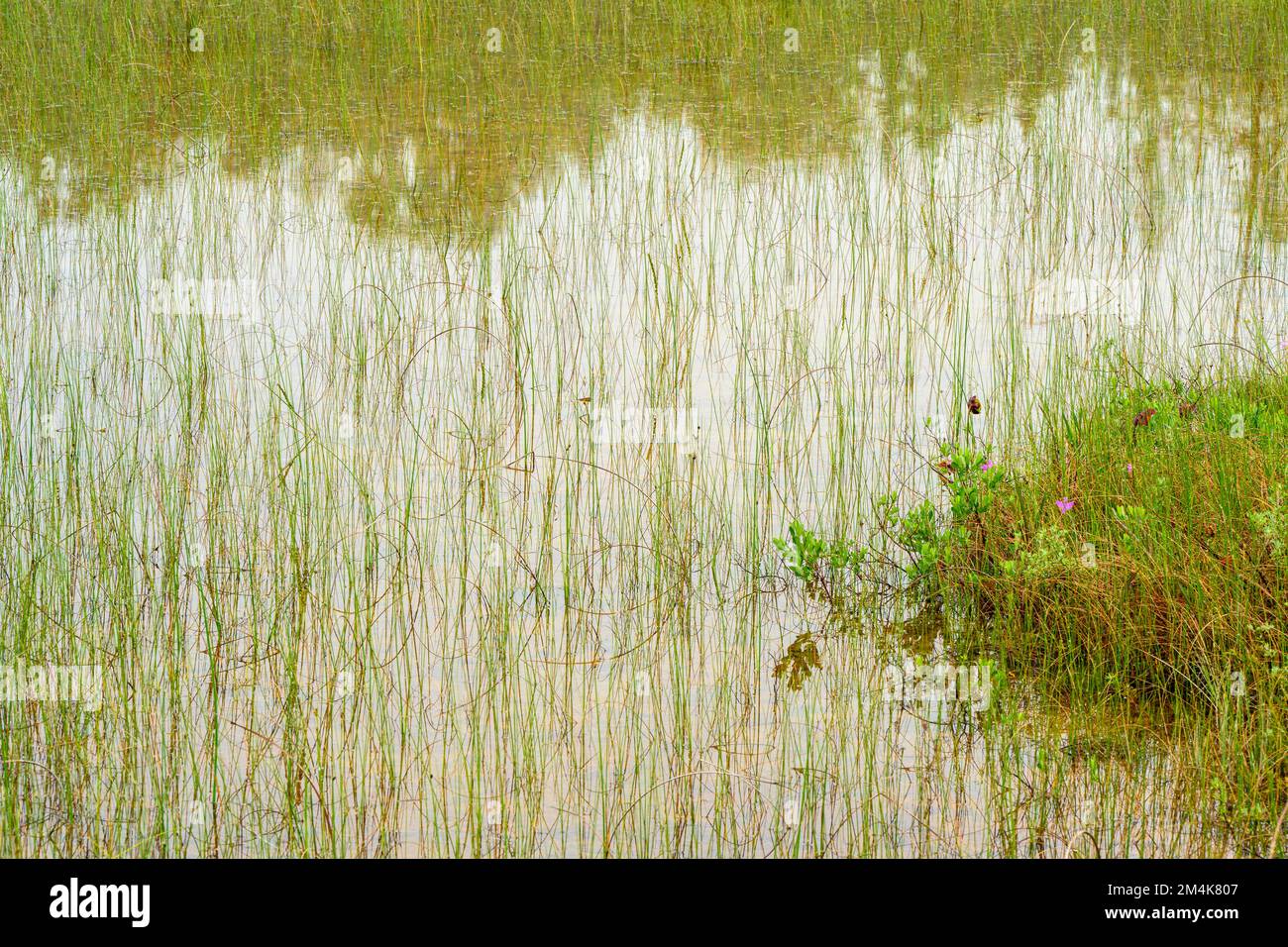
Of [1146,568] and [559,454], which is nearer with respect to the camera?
[1146,568]

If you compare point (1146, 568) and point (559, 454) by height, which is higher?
point (559, 454)

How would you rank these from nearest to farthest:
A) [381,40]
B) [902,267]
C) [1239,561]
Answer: [1239,561] → [902,267] → [381,40]

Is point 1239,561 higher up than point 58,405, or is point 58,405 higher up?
point 58,405

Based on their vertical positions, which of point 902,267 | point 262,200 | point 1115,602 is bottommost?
point 1115,602

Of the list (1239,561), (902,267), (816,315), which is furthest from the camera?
(902,267)

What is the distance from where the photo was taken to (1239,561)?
3.32 m

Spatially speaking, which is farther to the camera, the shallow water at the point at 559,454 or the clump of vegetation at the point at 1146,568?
the clump of vegetation at the point at 1146,568

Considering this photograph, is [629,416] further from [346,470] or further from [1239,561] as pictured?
[1239,561]

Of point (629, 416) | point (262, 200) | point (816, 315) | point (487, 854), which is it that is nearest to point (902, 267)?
point (816, 315)

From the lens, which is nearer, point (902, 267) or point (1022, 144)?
point (902, 267)

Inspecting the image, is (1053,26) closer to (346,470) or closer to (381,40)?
(381,40)

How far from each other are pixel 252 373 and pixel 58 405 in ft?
2.15

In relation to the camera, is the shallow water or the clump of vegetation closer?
the shallow water

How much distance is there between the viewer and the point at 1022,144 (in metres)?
6.90
